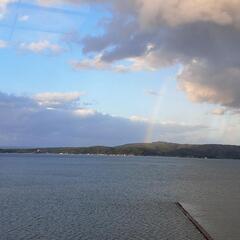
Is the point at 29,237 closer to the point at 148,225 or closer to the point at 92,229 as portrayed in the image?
the point at 92,229

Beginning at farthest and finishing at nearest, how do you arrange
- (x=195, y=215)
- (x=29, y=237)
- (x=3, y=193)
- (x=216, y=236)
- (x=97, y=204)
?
1. (x=3, y=193)
2. (x=97, y=204)
3. (x=195, y=215)
4. (x=216, y=236)
5. (x=29, y=237)

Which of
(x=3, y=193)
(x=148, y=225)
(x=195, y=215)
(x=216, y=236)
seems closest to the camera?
(x=216, y=236)

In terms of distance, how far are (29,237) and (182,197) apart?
39844mm

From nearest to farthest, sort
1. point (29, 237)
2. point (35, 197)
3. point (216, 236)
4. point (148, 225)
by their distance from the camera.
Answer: point (29, 237)
point (216, 236)
point (148, 225)
point (35, 197)

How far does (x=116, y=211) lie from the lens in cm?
5247

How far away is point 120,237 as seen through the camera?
A: 36594 mm

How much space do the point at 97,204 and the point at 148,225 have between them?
1732 cm

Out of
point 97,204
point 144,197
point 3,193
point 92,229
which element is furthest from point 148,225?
point 3,193

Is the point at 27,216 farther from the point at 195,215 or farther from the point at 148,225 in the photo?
the point at 195,215

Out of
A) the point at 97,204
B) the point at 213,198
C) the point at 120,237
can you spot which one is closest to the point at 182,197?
the point at 213,198

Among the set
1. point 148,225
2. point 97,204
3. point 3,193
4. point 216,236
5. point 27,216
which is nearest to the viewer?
point 216,236

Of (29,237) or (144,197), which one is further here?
(144,197)

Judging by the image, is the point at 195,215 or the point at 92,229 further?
the point at 195,215

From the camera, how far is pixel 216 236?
38156mm
